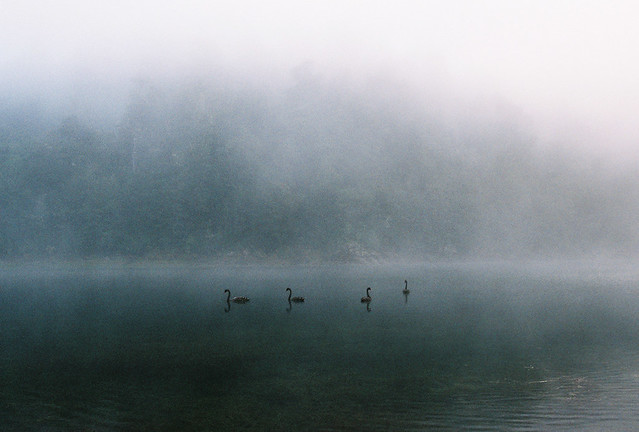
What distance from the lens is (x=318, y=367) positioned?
44.2m

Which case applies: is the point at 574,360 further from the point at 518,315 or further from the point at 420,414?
the point at 518,315

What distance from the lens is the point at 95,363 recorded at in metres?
45.8

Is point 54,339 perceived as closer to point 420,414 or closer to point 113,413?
point 113,413

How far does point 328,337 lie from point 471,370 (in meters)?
18.6

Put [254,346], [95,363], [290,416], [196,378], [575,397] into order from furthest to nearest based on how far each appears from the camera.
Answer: [254,346] → [95,363] → [196,378] → [575,397] → [290,416]

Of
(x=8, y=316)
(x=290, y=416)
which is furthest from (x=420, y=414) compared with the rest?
(x=8, y=316)

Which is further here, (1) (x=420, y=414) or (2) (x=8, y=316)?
(2) (x=8, y=316)

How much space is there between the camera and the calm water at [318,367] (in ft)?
105

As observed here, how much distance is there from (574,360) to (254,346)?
28.2m

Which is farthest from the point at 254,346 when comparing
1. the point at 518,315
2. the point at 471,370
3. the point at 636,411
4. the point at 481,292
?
the point at 481,292

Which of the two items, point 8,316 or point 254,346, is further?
point 8,316

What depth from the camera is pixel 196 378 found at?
135ft

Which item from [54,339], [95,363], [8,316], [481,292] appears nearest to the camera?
[95,363]

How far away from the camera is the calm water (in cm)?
3203
